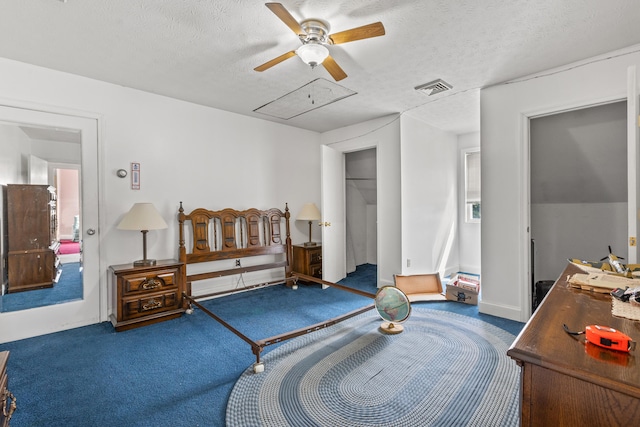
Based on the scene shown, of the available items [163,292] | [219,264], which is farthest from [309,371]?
[219,264]

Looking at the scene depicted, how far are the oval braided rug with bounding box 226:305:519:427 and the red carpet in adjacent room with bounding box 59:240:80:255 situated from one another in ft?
7.74

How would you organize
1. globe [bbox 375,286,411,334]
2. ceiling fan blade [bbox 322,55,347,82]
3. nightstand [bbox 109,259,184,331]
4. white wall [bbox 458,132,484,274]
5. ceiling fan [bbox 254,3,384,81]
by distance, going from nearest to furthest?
ceiling fan [bbox 254,3,384,81] < ceiling fan blade [bbox 322,55,347,82] < globe [bbox 375,286,411,334] < nightstand [bbox 109,259,184,331] < white wall [bbox 458,132,484,274]

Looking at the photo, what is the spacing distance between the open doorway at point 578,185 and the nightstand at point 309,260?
8.97 ft

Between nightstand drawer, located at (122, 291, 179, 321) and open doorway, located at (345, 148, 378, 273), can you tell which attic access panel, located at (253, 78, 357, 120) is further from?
nightstand drawer, located at (122, 291, 179, 321)

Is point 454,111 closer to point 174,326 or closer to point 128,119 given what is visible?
point 128,119

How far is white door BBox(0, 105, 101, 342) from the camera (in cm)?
284

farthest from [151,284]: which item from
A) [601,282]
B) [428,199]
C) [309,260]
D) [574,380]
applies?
[428,199]

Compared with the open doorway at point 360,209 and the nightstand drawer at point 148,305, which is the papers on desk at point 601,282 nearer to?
the nightstand drawer at point 148,305

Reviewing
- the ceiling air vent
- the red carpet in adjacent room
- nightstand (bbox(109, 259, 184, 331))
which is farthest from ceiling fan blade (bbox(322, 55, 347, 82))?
the red carpet in adjacent room

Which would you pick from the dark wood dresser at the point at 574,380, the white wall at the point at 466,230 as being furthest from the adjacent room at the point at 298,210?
the white wall at the point at 466,230

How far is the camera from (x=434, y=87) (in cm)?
336

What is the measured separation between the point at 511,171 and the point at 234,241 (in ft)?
11.2

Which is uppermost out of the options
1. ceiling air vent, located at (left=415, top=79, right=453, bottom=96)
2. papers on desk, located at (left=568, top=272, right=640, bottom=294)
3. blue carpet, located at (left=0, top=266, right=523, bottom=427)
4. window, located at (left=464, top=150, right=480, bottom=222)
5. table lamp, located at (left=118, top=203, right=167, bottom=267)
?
ceiling air vent, located at (left=415, top=79, right=453, bottom=96)

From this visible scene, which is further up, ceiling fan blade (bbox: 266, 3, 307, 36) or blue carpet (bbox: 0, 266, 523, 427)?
ceiling fan blade (bbox: 266, 3, 307, 36)
